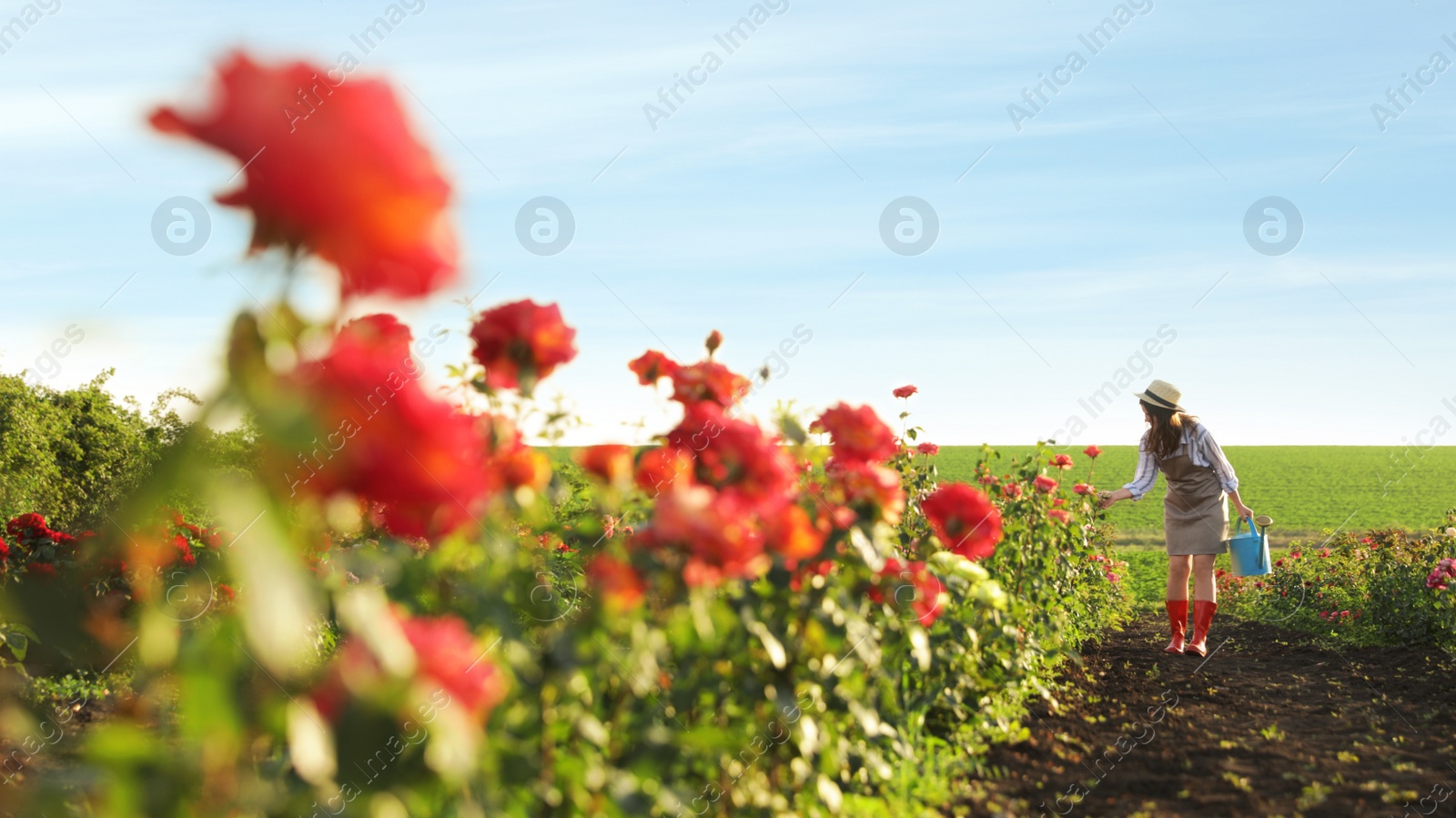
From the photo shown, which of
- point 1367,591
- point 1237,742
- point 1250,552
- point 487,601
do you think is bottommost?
point 487,601

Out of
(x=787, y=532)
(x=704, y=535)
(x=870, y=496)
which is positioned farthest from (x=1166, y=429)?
(x=704, y=535)

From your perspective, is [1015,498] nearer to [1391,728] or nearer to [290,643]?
[1391,728]

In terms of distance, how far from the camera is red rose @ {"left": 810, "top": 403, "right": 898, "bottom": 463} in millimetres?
3010

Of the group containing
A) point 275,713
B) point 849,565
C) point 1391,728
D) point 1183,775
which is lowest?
point 275,713

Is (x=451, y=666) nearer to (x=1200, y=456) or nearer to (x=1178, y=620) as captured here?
(x=1200, y=456)

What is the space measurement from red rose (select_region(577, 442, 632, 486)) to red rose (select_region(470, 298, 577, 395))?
0.26m

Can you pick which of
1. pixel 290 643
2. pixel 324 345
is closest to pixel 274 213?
pixel 324 345

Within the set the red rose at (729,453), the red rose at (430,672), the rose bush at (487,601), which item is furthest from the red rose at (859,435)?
the red rose at (430,672)

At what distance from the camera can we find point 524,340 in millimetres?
2236

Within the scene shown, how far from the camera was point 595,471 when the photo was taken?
2.45 meters

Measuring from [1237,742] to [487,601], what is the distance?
397 centimetres

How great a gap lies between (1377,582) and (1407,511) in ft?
115

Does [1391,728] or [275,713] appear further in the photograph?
A: [1391,728]

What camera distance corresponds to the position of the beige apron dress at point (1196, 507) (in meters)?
7.14
